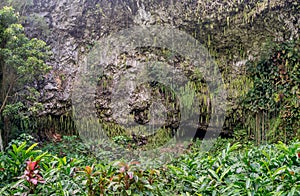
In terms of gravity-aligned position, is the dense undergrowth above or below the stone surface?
below

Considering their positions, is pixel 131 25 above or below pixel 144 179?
above

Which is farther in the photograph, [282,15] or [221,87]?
[221,87]

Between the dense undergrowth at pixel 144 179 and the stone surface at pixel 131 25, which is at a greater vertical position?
the stone surface at pixel 131 25

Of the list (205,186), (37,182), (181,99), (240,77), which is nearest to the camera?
(37,182)

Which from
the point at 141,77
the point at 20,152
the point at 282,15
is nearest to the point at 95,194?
the point at 20,152

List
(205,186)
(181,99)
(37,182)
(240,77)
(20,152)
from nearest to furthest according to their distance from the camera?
(37,182) → (205,186) → (20,152) → (240,77) → (181,99)

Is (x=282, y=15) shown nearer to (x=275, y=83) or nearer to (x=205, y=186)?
(x=275, y=83)

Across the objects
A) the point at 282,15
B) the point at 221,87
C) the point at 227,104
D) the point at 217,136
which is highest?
the point at 282,15

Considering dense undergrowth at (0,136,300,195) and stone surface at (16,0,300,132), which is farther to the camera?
stone surface at (16,0,300,132)

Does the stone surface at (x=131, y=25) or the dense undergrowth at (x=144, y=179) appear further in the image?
the stone surface at (x=131, y=25)

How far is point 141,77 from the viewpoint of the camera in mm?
5242

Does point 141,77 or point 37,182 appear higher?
point 141,77

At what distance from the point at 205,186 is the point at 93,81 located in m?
3.86

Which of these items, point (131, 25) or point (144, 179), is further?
point (131, 25)
